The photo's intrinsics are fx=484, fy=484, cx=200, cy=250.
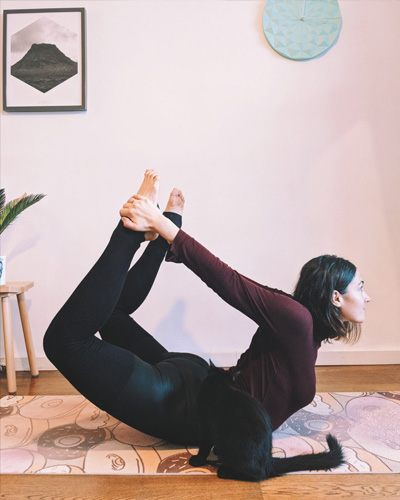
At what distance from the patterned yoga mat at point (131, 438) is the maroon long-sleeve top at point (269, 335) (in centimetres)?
23

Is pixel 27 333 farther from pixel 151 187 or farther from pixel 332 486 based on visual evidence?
pixel 332 486

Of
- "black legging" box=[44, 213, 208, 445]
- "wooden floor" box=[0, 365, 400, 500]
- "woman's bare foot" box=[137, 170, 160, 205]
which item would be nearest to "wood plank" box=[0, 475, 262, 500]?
"wooden floor" box=[0, 365, 400, 500]

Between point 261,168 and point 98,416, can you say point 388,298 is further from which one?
point 98,416

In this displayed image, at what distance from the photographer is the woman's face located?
4.75 feet

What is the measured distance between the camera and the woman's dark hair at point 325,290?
144 cm

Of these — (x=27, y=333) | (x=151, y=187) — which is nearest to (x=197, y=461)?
(x=151, y=187)

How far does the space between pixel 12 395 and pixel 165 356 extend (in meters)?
0.88

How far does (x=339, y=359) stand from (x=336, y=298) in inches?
48.0

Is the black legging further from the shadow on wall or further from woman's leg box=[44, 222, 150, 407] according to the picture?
the shadow on wall

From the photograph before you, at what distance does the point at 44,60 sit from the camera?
2.52m

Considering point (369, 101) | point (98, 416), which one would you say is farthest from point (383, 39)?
point (98, 416)

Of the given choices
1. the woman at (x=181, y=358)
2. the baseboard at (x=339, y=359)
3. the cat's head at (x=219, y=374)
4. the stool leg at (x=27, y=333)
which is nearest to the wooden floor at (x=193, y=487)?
the woman at (x=181, y=358)

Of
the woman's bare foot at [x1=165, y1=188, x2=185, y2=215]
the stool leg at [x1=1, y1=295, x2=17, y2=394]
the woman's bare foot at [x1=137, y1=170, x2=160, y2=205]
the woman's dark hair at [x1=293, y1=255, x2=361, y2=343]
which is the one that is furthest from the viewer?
the stool leg at [x1=1, y1=295, x2=17, y2=394]

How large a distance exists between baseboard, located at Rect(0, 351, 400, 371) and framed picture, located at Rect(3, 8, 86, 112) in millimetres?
1329
